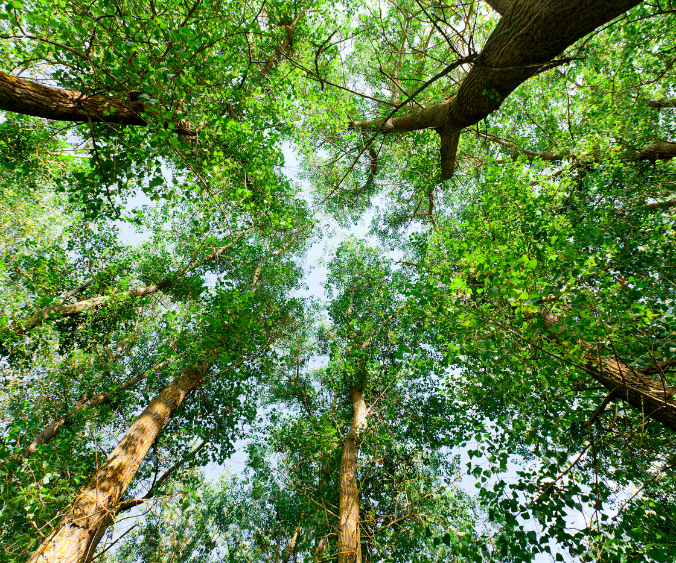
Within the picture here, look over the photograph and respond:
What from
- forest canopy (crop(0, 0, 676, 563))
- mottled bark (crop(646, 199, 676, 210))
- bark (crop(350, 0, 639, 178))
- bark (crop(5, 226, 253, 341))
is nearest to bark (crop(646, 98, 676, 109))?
forest canopy (crop(0, 0, 676, 563))

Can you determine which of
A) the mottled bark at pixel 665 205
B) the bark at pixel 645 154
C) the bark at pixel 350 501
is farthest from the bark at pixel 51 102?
the mottled bark at pixel 665 205

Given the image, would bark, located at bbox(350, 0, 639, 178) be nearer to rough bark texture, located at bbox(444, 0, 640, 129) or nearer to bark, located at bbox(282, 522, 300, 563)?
rough bark texture, located at bbox(444, 0, 640, 129)

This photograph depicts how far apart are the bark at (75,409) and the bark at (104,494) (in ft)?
Answer: 4.60

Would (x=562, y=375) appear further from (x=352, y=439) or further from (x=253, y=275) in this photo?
(x=253, y=275)

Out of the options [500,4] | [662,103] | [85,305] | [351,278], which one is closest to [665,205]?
[662,103]

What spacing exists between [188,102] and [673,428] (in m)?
6.69

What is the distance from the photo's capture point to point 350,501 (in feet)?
16.5

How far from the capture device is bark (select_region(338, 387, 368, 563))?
13.9ft

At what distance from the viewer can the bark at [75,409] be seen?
22.9ft

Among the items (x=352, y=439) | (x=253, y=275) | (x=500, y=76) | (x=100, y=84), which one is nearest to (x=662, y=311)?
(x=500, y=76)

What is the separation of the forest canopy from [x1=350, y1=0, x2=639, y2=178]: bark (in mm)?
26

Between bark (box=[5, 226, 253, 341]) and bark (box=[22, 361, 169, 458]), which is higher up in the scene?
bark (box=[5, 226, 253, 341])

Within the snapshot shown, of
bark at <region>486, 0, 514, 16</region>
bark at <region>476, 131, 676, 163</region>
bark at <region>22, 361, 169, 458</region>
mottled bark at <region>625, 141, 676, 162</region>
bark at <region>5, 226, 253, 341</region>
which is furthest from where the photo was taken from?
bark at <region>22, 361, 169, 458</region>

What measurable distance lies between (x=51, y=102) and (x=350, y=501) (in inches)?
287
